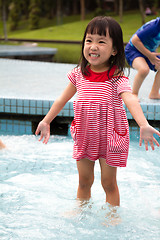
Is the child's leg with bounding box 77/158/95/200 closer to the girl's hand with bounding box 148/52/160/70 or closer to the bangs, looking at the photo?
the bangs

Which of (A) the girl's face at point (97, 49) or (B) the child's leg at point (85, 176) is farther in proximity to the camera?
(B) the child's leg at point (85, 176)

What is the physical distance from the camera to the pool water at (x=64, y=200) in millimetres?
2672

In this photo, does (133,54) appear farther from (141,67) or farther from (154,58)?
(154,58)

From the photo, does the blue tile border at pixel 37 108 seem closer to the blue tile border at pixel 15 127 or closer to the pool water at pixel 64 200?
the blue tile border at pixel 15 127

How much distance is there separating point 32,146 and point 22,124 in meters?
0.68

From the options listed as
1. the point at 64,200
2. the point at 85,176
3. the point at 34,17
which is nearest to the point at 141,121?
the point at 85,176

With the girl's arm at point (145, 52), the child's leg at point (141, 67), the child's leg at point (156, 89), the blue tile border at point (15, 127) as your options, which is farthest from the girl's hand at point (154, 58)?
the blue tile border at point (15, 127)

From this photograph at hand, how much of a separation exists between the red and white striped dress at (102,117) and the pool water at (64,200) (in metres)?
0.50

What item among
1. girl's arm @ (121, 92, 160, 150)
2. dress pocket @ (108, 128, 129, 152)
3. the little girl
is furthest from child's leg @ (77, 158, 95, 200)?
girl's arm @ (121, 92, 160, 150)

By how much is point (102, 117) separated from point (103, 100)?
108 millimetres

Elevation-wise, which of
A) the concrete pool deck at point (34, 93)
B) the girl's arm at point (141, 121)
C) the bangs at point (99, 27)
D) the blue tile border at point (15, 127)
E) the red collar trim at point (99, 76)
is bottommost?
the blue tile border at point (15, 127)

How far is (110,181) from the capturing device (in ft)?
8.67

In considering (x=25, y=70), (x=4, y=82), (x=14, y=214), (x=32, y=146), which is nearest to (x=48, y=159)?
(x=32, y=146)

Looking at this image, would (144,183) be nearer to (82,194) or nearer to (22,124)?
(82,194)
